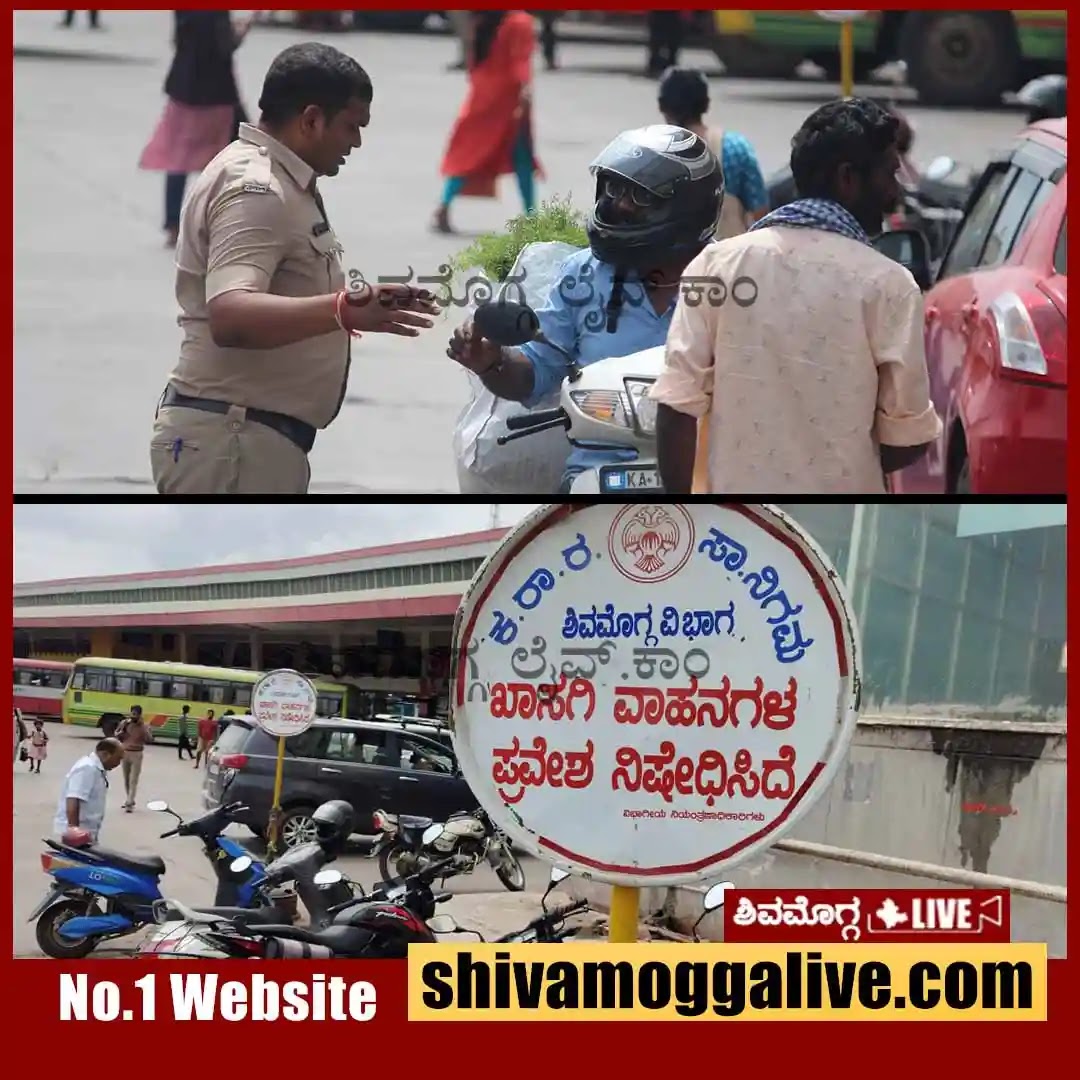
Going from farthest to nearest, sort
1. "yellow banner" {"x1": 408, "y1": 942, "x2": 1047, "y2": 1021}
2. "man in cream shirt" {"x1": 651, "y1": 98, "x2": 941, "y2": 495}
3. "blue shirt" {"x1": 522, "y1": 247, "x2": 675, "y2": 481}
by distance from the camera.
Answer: "yellow banner" {"x1": 408, "y1": 942, "x2": 1047, "y2": 1021} < "blue shirt" {"x1": 522, "y1": 247, "x2": 675, "y2": 481} < "man in cream shirt" {"x1": 651, "y1": 98, "x2": 941, "y2": 495}

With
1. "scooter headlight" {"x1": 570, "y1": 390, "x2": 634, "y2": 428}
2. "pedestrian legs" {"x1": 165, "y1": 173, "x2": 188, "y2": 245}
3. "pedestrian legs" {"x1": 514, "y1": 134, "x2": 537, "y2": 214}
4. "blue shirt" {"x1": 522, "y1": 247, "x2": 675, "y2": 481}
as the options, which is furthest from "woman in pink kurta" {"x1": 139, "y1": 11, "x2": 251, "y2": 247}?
"scooter headlight" {"x1": 570, "y1": 390, "x2": 634, "y2": 428}

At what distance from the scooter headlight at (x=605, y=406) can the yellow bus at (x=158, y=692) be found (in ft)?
2.94

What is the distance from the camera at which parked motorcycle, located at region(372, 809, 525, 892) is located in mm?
4211

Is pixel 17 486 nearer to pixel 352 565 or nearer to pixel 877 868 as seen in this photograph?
pixel 352 565

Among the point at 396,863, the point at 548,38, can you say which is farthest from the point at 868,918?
the point at 548,38

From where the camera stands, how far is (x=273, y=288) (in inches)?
150

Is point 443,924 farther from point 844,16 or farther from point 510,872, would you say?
point 844,16

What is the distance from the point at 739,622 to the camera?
12.7ft

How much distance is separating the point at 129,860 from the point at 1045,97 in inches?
103

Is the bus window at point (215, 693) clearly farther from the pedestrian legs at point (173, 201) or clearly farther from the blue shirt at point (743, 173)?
the blue shirt at point (743, 173)

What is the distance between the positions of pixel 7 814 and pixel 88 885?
0.81 ft

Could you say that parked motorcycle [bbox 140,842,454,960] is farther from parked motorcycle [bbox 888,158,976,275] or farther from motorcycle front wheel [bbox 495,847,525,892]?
parked motorcycle [bbox 888,158,976,275]

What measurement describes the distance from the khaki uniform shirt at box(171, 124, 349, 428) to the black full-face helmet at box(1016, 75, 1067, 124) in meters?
Answer: 1.48

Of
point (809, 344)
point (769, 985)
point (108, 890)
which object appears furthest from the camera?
point (108, 890)
